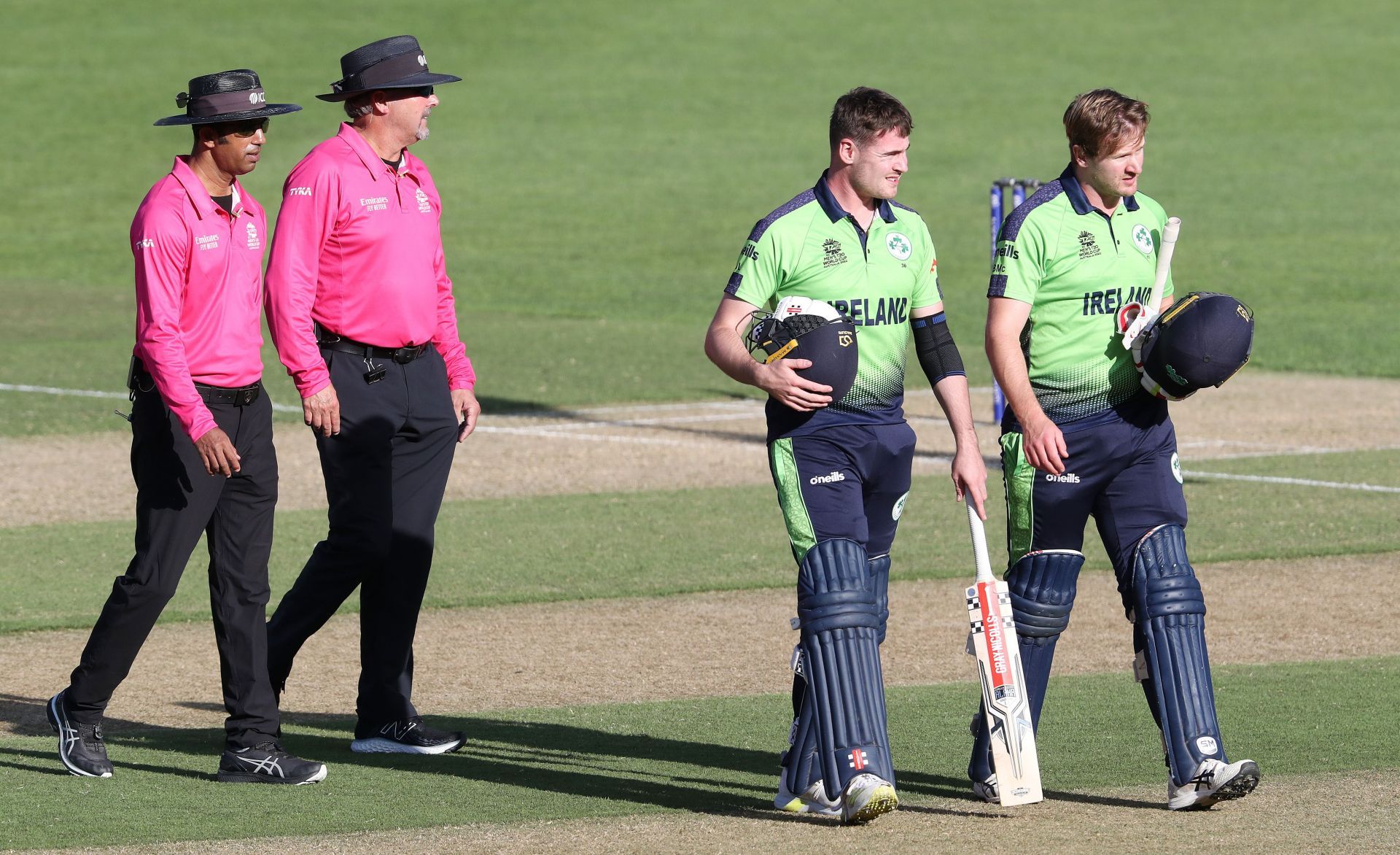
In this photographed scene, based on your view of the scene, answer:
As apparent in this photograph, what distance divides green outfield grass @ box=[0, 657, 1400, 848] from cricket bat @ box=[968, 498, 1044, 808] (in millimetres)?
341

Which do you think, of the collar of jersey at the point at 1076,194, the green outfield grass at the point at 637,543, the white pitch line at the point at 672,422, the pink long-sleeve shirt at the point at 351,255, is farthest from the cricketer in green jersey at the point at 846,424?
the white pitch line at the point at 672,422

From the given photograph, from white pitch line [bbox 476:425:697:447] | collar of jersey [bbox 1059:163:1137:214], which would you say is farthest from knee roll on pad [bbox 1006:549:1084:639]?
white pitch line [bbox 476:425:697:447]

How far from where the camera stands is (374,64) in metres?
7.13

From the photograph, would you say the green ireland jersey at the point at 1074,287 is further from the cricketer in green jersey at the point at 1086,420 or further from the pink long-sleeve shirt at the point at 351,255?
the pink long-sleeve shirt at the point at 351,255

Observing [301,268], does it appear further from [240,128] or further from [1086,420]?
[1086,420]

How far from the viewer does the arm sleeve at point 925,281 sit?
20.9 ft

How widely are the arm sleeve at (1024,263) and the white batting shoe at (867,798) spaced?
1.51 m

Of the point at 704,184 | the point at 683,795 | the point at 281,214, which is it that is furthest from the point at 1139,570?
the point at 704,184

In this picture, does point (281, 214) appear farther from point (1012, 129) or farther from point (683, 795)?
point (1012, 129)

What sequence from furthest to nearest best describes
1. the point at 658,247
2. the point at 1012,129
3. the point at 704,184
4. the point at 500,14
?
the point at 500,14, the point at 1012,129, the point at 704,184, the point at 658,247

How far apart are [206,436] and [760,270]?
5.83 feet

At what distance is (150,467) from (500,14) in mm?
43605

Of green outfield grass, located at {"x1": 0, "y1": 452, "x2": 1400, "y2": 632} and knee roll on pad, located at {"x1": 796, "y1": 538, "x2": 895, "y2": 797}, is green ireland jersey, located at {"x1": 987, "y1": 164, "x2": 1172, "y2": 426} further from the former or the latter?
green outfield grass, located at {"x1": 0, "y1": 452, "x2": 1400, "y2": 632}

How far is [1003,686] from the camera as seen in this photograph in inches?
243
